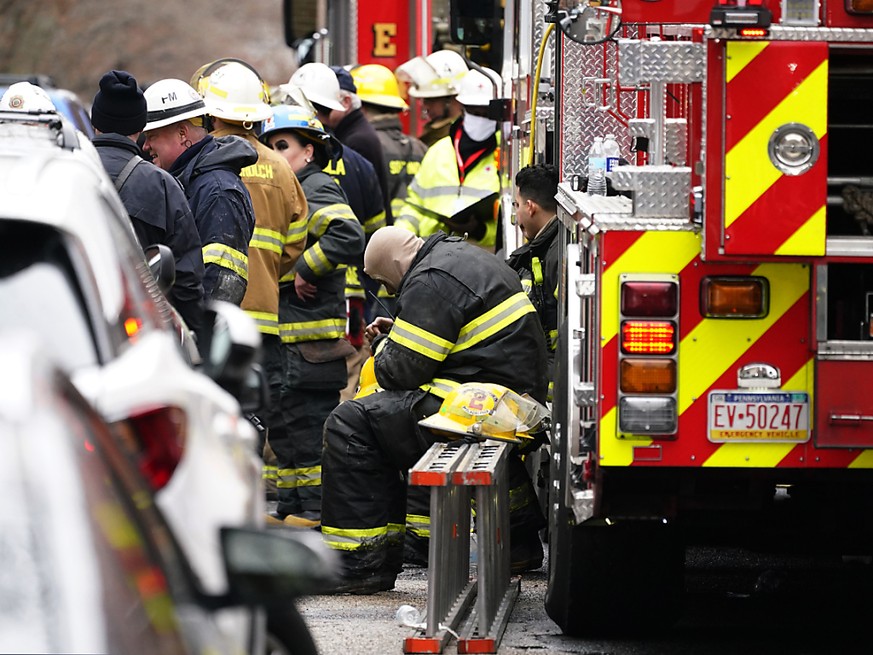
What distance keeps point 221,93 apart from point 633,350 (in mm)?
3851

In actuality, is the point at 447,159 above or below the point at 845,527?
above

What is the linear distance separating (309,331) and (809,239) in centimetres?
430

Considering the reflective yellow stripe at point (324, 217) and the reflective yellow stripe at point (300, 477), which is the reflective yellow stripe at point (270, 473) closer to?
the reflective yellow stripe at point (300, 477)

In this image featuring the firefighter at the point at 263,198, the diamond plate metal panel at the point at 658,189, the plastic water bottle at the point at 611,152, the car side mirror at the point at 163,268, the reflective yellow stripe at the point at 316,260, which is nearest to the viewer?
the diamond plate metal panel at the point at 658,189

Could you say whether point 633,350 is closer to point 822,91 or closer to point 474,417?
point 822,91

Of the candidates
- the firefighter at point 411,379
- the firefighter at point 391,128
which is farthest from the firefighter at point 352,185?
the firefighter at point 411,379

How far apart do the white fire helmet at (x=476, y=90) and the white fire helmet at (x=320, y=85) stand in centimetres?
70

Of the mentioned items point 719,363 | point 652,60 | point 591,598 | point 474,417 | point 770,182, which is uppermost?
point 652,60

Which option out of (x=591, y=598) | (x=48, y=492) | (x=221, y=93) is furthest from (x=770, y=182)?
(x=221, y=93)

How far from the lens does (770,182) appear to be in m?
4.57

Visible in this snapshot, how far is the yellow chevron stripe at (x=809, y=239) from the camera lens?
179 inches

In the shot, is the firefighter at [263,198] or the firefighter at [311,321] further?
the firefighter at [311,321]

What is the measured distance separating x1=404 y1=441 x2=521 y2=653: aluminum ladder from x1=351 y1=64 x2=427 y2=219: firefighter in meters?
5.45

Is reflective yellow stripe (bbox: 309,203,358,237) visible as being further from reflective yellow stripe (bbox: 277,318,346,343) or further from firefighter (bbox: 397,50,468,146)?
firefighter (bbox: 397,50,468,146)
